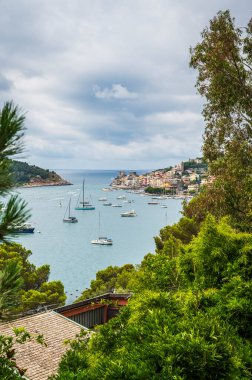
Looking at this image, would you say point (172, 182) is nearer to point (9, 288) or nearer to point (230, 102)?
point (230, 102)

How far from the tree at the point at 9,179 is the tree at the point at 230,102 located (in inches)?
222

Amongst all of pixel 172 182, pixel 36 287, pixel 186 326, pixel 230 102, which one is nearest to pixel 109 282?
pixel 36 287

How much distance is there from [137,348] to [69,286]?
25366 millimetres

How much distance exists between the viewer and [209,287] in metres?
4.76

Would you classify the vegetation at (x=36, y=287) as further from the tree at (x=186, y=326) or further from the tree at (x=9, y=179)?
the tree at (x=9, y=179)

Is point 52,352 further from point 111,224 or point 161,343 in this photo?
point 111,224

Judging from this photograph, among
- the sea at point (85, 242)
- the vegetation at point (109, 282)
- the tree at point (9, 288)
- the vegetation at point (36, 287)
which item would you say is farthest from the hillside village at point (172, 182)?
the tree at point (9, 288)

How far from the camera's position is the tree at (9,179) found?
2.05 m

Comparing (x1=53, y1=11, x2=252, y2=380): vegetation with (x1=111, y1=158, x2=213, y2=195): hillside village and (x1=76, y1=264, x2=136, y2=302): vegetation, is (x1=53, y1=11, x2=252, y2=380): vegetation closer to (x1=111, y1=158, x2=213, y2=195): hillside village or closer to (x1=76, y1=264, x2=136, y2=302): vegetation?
(x1=76, y1=264, x2=136, y2=302): vegetation

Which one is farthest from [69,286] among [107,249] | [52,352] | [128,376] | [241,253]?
[128,376]

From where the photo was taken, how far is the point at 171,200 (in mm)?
92062

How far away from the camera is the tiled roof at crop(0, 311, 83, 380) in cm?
653

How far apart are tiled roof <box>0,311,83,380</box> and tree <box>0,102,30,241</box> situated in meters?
4.10

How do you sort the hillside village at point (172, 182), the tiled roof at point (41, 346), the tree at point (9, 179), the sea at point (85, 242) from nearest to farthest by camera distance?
the tree at point (9, 179)
the tiled roof at point (41, 346)
the sea at point (85, 242)
the hillside village at point (172, 182)
